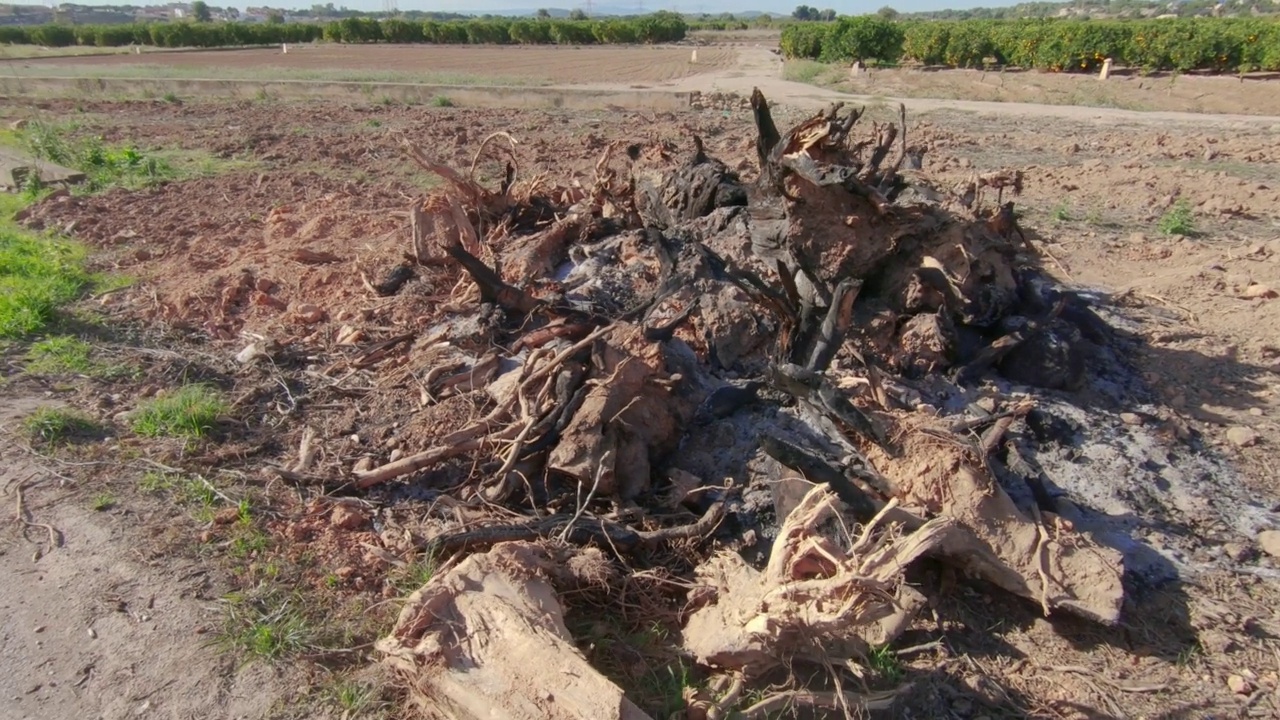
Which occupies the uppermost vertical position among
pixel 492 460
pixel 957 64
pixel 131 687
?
pixel 957 64

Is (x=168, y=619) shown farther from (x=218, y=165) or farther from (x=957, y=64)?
(x=957, y=64)

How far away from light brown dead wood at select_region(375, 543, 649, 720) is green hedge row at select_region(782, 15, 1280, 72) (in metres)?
23.6

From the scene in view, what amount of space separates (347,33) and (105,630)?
52.3 meters

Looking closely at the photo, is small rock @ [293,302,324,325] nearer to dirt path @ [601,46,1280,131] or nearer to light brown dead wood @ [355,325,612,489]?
light brown dead wood @ [355,325,612,489]

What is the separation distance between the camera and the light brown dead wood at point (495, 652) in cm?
220

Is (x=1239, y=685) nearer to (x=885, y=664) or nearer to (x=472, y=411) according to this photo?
(x=885, y=664)

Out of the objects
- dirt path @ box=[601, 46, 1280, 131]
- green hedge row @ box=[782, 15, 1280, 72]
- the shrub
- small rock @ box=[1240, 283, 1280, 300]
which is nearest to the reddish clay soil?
dirt path @ box=[601, 46, 1280, 131]

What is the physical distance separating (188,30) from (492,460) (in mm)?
50865

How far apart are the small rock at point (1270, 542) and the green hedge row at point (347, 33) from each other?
5006 centimetres

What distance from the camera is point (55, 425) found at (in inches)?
157

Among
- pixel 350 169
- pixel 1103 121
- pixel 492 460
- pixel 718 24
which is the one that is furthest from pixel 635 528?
pixel 718 24

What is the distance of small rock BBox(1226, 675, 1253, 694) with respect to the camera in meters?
2.62

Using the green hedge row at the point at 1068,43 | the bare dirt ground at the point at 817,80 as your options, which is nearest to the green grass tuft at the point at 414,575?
the bare dirt ground at the point at 817,80

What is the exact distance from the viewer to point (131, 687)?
8.45ft
